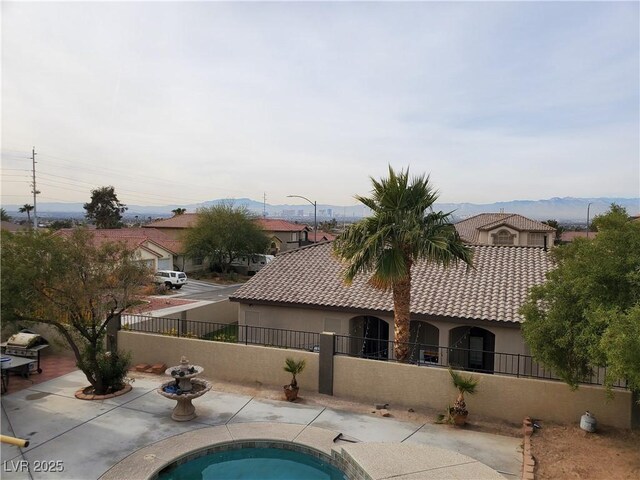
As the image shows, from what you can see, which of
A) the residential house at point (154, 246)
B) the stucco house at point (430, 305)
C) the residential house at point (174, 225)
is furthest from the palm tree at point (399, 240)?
the residential house at point (174, 225)

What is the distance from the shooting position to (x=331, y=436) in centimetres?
1136

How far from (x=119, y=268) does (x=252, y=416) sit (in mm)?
5890

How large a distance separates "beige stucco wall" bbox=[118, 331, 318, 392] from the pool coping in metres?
2.82

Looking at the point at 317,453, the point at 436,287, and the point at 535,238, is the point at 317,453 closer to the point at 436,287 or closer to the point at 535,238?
the point at 436,287

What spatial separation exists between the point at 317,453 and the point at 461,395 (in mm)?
4346

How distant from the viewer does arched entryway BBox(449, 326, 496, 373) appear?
17297 millimetres

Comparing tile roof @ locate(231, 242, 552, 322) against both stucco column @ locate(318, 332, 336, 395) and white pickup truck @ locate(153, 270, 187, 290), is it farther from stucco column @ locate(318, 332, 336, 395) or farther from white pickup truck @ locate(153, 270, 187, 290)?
white pickup truck @ locate(153, 270, 187, 290)

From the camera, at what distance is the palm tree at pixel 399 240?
43.3 feet

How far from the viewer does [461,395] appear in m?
12.4

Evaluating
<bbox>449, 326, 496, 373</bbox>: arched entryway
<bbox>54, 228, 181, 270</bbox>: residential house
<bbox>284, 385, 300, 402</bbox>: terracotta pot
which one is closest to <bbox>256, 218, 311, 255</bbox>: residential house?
<bbox>54, 228, 181, 270</bbox>: residential house

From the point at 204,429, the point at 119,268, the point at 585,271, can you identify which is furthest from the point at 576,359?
the point at 119,268

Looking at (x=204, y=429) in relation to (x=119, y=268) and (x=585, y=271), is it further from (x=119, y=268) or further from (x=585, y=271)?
(x=585, y=271)

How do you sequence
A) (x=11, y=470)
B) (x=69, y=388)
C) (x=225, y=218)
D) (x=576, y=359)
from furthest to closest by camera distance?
(x=225, y=218) → (x=69, y=388) → (x=576, y=359) → (x=11, y=470)

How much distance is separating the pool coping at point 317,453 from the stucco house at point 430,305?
555cm
